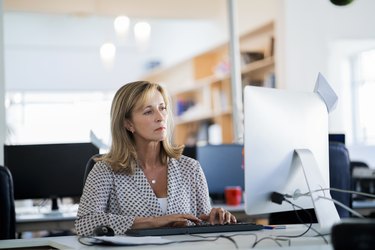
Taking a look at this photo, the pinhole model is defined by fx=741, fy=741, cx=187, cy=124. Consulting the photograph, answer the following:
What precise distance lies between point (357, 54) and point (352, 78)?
0.29 metres

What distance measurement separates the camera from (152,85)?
311 cm

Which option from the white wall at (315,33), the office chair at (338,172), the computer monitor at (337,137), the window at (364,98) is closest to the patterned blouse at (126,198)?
the office chair at (338,172)

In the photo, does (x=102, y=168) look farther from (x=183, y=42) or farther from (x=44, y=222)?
(x=183, y=42)

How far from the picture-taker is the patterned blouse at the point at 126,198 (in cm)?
281

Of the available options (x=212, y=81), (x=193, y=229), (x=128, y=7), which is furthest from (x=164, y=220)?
(x=212, y=81)

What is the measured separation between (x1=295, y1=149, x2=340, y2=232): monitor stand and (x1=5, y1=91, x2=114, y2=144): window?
9.55m

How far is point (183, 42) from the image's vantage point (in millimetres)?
11719

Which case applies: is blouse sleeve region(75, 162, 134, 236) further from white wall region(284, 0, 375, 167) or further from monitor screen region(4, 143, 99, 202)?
white wall region(284, 0, 375, 167)

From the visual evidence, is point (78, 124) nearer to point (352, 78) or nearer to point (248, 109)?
point (352, 78)

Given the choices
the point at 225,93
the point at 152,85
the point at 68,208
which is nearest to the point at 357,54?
the point at 225,93

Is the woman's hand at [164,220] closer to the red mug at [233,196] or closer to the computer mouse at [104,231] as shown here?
the computer mouse at [104,231]

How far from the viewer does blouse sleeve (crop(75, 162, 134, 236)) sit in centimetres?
279

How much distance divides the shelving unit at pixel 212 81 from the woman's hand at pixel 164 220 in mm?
4992

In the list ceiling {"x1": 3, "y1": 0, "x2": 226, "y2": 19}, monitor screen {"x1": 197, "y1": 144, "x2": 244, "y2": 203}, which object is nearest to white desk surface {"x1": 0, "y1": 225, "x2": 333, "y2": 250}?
monitor screen {"x1": 197, "y1": 144, "x2": 244, "y2": 203}
